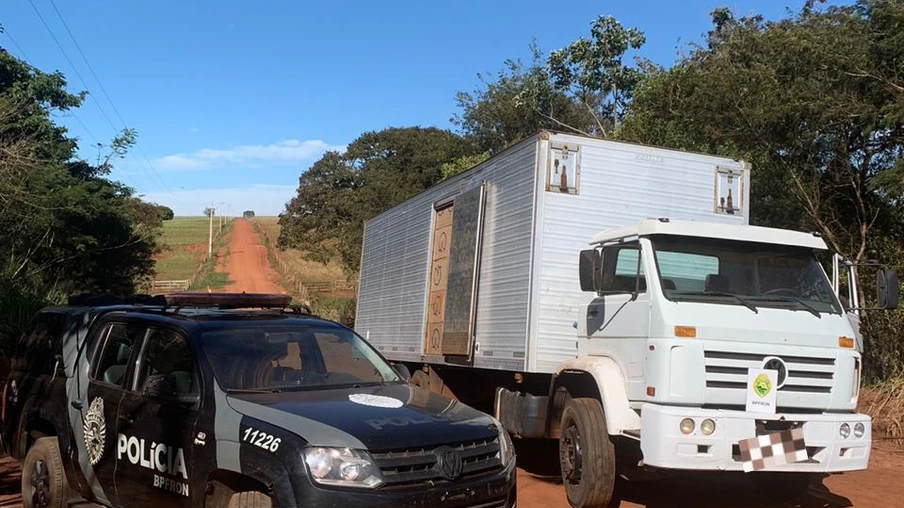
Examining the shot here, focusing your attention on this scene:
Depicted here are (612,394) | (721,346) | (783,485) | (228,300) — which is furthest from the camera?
(783,485)

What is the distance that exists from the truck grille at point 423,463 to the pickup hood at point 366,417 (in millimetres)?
39

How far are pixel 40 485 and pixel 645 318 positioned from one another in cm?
507

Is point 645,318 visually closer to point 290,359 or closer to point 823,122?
point 290,359

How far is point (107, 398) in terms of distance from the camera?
18.0 feet

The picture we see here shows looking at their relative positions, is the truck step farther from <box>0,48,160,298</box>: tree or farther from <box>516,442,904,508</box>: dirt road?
<box>0,48,160,298</box>: tree

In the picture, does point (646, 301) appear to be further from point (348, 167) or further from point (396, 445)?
point (348, 167)

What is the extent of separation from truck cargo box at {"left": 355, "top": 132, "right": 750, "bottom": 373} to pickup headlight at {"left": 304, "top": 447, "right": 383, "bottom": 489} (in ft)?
12.7

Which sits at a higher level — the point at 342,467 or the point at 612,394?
the point at 612,394

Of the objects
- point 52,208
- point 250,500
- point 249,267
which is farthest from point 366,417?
point 249,267


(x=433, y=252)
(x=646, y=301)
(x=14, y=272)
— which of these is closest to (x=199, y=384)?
(x=646, y=301)

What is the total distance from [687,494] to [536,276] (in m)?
2.70

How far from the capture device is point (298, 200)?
4856cm

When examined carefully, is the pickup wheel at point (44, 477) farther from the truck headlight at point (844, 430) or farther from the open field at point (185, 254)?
the open field at point (185, 254)

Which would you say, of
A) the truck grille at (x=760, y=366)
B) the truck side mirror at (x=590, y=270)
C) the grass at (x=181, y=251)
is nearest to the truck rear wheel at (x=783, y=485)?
the truck grille at (x=760, y=366)
